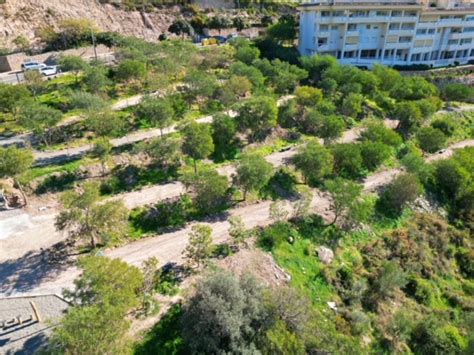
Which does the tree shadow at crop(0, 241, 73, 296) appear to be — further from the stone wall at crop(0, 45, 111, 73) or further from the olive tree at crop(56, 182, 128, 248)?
the stone wall at crop(0, 45, 111, 73)

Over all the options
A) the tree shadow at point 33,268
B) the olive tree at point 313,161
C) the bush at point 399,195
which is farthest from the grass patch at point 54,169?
the bush at point 399,195

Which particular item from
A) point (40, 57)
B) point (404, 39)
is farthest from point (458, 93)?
point (40, 57)

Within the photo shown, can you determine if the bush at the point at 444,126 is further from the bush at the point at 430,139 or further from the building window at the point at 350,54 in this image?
the building window at the point at 350,54

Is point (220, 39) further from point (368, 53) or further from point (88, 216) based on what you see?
point (88, 216)

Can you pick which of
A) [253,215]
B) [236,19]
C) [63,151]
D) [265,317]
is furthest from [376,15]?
[265,317]

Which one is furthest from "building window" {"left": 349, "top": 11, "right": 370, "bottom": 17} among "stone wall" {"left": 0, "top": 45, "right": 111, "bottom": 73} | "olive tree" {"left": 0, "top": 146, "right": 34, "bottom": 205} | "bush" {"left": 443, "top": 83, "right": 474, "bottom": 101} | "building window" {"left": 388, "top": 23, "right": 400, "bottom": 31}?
"olive tree" {"left": 0, "top": 146, "right": 34, "bottom": 205}

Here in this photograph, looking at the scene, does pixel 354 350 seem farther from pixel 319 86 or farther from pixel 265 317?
pixel 319 86
